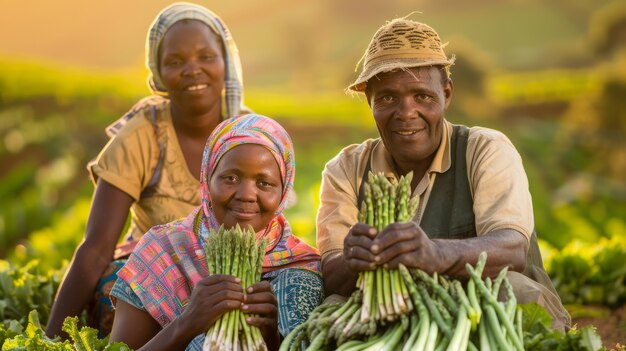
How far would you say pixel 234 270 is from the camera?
4047mm

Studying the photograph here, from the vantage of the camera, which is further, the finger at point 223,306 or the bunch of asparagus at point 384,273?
the finger at point 223,306

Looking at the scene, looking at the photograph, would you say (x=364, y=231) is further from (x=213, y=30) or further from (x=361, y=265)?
(x=213, y=30)

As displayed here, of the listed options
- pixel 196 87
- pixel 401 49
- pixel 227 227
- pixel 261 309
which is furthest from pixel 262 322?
pixel 196 87

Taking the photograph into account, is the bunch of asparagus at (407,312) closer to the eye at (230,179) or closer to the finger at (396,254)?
the finger at (396,254)

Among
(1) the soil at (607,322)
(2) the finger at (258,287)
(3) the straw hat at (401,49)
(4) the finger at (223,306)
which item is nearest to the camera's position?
(4) the finger at (223,306)

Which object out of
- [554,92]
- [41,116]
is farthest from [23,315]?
[554,92]

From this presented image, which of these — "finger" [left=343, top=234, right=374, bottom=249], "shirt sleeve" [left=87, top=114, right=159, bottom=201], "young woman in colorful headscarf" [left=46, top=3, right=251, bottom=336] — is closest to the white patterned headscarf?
"young woman in colorful headscarf" [left=46, top=3, right=251, bottom=336]

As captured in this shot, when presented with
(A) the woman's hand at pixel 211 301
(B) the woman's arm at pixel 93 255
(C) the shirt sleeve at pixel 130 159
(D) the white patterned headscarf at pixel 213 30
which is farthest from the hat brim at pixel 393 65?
(B) the woman's arm at pixel 93 255

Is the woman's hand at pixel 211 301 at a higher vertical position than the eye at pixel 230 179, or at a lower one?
lower

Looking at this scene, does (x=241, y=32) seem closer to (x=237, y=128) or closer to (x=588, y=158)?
(x=588, y=158)

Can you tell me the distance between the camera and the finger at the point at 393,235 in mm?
3711

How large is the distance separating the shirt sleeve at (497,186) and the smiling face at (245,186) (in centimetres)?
104

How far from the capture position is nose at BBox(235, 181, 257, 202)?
14.4 feet

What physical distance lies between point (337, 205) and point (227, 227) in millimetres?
692
